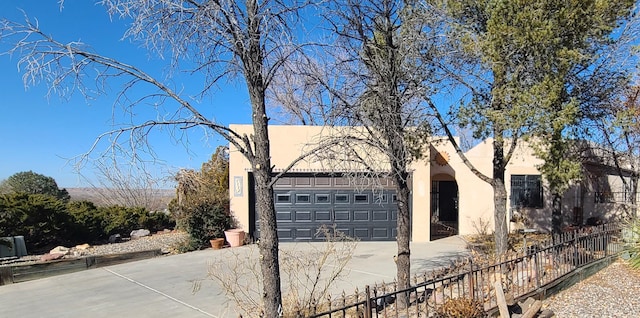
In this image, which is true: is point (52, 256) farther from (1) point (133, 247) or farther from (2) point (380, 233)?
(2) point (380, 233)

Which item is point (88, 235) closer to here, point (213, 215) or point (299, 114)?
point (213, 215)

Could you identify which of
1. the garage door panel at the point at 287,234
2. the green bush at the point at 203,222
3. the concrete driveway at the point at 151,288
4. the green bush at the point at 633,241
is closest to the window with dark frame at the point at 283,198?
the garage door panel at the point at 287,234

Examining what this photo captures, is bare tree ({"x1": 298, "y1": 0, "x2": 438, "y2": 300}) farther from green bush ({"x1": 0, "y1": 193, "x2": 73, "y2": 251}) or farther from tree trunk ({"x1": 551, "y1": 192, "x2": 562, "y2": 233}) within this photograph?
green bush ({"x1": 0, "y1": 193, "x2": 73, "y2": 251})

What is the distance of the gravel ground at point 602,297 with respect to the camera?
5797 mm

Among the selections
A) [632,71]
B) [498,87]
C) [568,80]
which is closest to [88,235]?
[498,87]

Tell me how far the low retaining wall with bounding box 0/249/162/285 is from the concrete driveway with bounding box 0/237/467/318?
0.26 metres

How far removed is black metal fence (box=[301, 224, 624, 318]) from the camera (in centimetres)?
511

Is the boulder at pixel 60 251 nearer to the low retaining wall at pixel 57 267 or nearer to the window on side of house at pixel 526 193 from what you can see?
the low retaining wall at pixel 57 267

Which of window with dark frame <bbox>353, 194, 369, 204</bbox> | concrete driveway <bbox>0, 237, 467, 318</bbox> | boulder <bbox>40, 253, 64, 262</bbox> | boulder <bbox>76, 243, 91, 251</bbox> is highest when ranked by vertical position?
window with dark frame <bbox>353, 194, 369, 204</bbox>

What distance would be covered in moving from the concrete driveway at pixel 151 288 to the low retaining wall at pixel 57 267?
26 centimetres

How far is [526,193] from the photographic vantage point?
1469 centimetres

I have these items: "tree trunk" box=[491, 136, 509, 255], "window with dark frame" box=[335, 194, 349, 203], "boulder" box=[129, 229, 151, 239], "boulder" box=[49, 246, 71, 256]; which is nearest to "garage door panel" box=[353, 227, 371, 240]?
"window with dark frame" box=[335, 194, 349, 203]

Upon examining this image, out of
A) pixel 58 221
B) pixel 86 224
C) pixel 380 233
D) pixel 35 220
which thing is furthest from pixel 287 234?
pixel 35 220

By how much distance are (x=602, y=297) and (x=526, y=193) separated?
29.1ft
